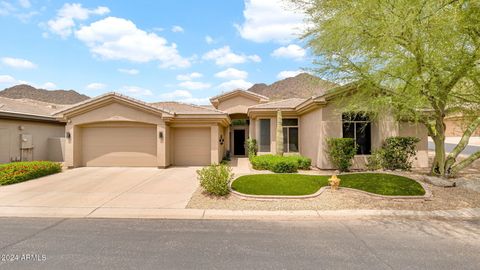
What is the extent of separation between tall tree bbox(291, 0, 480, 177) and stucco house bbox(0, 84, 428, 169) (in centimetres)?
293

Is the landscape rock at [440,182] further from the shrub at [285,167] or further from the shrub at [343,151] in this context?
the shrub at [285,167]

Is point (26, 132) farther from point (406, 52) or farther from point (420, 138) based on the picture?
point (420, 138)

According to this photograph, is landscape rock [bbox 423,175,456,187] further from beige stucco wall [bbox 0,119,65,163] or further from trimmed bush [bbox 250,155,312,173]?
beige stucco wall [bbox 0,119,65,163]

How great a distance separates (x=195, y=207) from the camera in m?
6.92

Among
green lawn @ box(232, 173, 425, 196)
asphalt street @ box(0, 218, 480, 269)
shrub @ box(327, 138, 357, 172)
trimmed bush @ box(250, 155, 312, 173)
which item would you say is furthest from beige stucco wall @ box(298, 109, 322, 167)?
asphalt street @ box(0, 218, 480, 269)

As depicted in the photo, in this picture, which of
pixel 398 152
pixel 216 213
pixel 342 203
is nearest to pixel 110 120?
pixel 216 213

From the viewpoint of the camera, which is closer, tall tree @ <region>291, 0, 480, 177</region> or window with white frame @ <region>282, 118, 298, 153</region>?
tall tree @ <region>291, 0, 480, 177</region>

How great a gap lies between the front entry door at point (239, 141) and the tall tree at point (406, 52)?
1436 centimetres

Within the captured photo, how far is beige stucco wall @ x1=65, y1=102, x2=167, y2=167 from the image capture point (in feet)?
44.6

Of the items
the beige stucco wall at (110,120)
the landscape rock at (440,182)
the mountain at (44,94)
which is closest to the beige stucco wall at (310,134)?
the landscape rock at (440,182)

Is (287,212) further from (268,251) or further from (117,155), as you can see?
(117,155)

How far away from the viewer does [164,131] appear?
1365 cm

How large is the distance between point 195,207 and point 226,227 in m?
1.64

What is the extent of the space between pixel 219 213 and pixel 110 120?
10.5m
